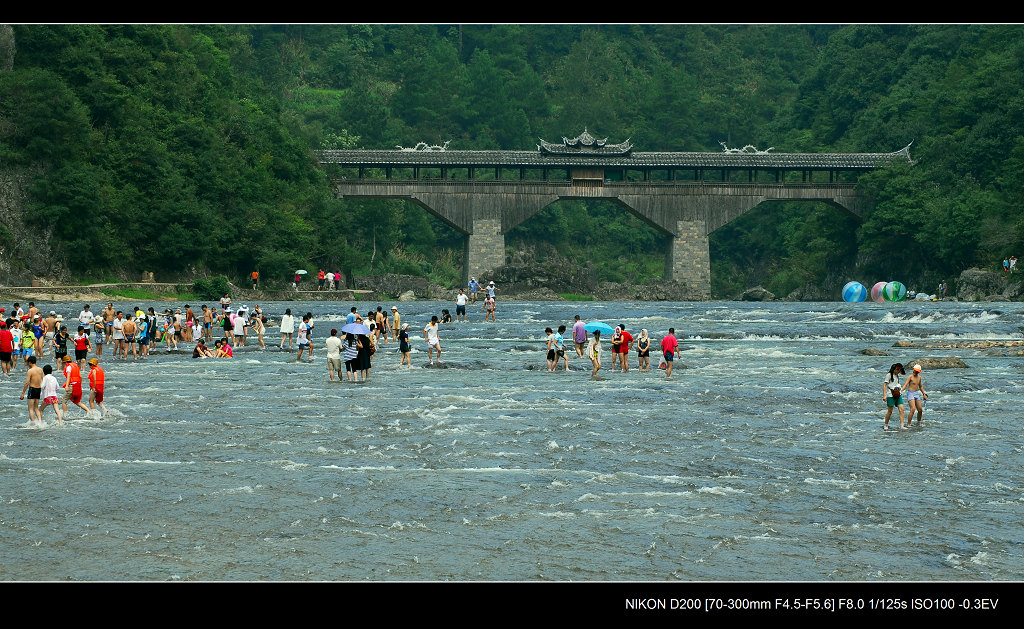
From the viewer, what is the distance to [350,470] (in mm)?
18234

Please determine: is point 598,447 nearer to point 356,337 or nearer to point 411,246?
point 356,337

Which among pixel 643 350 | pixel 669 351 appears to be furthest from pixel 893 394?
pixel 643 350

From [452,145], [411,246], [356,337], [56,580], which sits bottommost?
[56,580]

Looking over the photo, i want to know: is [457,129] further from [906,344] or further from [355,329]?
[355,329]

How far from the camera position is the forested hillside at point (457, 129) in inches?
2510

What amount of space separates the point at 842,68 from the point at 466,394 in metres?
78.4

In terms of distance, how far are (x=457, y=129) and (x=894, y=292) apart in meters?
45.4

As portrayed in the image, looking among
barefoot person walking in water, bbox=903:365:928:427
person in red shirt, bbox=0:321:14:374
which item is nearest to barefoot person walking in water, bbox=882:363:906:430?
barefoot person walking in water, bbox=903:365:928:427

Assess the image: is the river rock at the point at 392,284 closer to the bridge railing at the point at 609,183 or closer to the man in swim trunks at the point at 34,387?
the bridge railing at the point at 609,183

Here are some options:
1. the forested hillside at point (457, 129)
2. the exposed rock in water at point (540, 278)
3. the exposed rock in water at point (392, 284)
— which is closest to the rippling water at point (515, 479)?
the forested hillside at point (457, 129)

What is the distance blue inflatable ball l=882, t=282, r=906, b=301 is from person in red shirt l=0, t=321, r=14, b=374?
54034mm

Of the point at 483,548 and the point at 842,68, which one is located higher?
the point at 842,68

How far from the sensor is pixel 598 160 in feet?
255

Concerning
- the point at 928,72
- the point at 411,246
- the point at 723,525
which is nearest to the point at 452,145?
the point at 411,246
